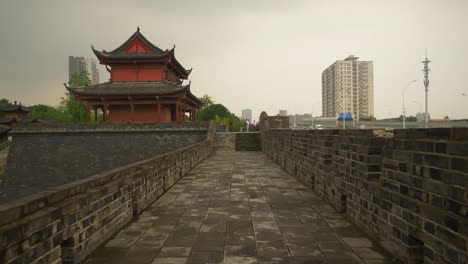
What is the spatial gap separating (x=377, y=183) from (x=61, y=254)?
13.3ft

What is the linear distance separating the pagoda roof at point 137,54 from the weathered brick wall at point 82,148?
8.25 meters

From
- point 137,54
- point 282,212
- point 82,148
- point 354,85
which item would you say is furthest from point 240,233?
point 354,85

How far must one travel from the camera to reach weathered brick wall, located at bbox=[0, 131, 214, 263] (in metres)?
2.48

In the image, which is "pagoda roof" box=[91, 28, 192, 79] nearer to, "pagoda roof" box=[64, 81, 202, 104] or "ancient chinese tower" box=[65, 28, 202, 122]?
"ancient chinese tower" box=[65, 28, 202, 122]

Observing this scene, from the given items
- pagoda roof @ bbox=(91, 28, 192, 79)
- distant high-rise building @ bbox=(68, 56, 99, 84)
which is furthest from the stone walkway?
distant high-rise building @ bbox=(68, 56, 99, 84)

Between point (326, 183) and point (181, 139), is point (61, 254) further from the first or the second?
point (181, 139)

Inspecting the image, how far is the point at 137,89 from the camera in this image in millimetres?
25609

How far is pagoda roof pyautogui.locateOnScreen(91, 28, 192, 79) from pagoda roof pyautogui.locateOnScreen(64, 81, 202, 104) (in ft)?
7.57

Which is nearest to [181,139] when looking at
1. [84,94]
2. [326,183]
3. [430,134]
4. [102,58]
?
[84,94]

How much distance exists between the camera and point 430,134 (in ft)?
9.61

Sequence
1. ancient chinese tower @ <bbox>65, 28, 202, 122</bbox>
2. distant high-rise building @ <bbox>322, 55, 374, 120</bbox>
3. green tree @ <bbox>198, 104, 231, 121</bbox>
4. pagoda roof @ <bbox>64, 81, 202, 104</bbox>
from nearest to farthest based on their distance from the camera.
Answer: pagoda roof @ <bbox>64, 81, 202, 104</bbox>, ancient chinese tower @ <bbox>65, 28, 202, 122</bbox>, green tree @ <bbox>198, 104, 231, 121</bbox>, distant high-rise building @ <bbox>322, 55, 374, 120</bbox>

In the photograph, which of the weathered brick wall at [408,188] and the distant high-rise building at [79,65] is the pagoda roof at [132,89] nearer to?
the weathered brick wall at [408,188]

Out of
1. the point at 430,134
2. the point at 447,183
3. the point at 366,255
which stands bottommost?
the point at 366,255

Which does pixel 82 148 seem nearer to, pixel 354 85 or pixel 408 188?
pixel 408 188
